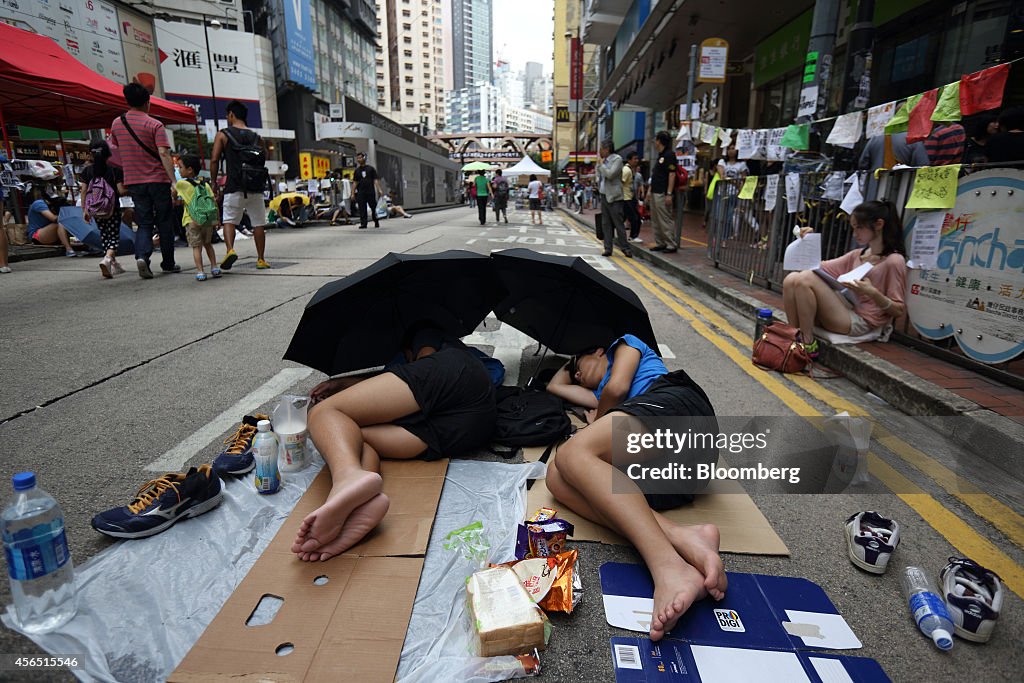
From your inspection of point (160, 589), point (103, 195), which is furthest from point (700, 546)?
point (103, 195)

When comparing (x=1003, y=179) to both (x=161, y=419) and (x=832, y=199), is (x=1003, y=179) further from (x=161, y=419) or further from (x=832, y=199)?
(x=161, y=419)

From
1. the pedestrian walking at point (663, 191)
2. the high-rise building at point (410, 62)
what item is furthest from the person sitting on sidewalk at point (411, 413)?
the high-rise building at point (410, 62)

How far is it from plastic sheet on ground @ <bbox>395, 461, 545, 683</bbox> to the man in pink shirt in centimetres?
664

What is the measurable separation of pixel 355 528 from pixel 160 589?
61cm

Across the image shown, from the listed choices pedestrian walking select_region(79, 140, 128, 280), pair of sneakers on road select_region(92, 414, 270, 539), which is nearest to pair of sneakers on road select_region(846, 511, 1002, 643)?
pair of sneakers on road select_region(92, 414, 270, 539)

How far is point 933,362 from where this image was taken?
13.0 feet

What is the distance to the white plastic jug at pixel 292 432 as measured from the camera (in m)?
2.54

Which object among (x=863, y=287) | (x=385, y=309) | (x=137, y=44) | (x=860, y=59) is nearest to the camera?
(x=385, y=309)

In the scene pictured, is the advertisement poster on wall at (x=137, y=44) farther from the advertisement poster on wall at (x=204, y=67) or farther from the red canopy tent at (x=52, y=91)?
the red canopy tent at (x=52, y=91)

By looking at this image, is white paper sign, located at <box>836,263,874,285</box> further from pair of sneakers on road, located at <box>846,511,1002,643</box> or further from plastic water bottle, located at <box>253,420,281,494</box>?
plastic water bottle, located at <box>253,420,281,494</box>

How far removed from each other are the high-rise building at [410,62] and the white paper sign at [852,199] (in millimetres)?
120478

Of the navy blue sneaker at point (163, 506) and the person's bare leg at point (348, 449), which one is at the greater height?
the person's bare leg at point (348, 449)

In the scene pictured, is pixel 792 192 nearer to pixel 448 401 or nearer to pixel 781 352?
pixel 781 352

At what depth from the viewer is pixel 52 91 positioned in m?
9.84
